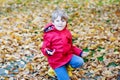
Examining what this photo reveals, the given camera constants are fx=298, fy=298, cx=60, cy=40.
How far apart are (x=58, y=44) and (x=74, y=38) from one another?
2538mm

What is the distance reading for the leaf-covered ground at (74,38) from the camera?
5.09 m

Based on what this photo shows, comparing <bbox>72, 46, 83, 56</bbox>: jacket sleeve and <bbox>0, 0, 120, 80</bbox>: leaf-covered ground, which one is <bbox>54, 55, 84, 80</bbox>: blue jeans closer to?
<bbox>72, 46, 83, 56</bbox>: jacket sleeve

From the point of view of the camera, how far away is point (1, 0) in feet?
40.0

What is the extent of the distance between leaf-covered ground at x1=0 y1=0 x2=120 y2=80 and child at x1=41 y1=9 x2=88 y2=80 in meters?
0.65

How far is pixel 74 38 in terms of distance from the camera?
22.0ft

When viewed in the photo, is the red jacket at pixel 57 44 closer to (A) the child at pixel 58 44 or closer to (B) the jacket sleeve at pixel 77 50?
(A) the child at pixel 58 44

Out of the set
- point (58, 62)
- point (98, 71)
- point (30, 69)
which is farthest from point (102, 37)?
point (58, 62)

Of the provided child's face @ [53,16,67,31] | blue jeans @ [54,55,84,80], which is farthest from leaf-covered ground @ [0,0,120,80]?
child's face @ [53,16,67,31]

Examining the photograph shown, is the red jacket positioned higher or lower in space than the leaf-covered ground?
higher

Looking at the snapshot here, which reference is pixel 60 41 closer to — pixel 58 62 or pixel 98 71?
pixel 58 62

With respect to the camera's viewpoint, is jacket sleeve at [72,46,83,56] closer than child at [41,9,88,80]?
No

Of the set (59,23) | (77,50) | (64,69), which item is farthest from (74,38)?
(59,23)

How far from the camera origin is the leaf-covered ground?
5.09 m

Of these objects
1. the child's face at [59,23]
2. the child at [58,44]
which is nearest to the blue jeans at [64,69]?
the child at [58,44]
